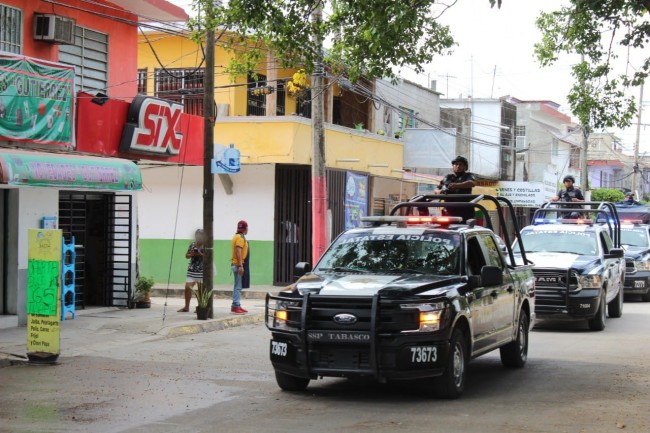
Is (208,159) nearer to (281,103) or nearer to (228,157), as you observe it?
(228,157)

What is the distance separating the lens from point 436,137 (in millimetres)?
36438

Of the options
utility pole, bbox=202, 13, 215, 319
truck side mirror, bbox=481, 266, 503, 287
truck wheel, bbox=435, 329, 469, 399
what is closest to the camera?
truck wheel, bbox=435, 329, 469, 399

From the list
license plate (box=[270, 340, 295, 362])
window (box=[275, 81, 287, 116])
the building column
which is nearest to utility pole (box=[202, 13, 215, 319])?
license plate (box=[270, 340, 295, 362])

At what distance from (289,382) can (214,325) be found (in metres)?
7.73

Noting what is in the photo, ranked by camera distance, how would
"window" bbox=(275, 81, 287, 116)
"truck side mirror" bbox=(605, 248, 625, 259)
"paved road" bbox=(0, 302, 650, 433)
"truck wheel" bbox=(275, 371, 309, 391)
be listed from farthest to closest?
"window" bbox=(275, 81, 287, 116) → "truck side mirror" bbox=(605, 248, 625, 259) → "truck wheel" bbox=(275, 371, 309, 391) → "paved road" bbox=(0, 302, 650, 433)

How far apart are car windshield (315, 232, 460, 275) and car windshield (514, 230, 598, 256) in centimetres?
831

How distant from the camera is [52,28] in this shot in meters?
16.7

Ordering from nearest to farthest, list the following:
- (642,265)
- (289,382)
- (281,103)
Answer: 1. (289,382)
2. (642,265)
3. (281,103)

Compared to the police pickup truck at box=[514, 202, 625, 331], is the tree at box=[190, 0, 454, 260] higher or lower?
higher

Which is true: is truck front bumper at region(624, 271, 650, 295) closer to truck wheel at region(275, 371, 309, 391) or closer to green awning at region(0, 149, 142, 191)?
green awning at region(0, 149, 142, 191)

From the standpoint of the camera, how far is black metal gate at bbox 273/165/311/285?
86.9 ft

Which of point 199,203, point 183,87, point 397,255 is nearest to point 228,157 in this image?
point 199,203

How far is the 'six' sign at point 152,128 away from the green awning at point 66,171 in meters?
0.88

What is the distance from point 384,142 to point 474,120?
16525mm
